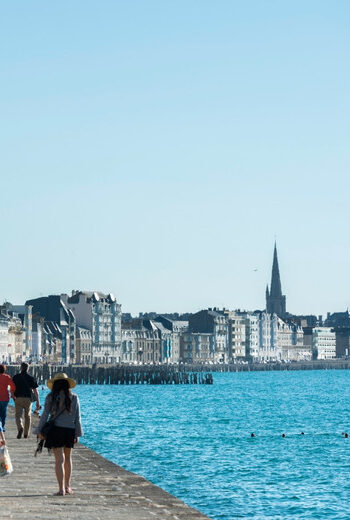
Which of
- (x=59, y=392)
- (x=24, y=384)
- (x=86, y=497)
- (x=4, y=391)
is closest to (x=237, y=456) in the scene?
(x=24, y=384)

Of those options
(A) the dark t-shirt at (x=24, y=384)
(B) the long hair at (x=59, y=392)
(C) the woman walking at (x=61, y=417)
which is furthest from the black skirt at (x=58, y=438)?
(A) the dark t-shirt at (x=24, y=384)

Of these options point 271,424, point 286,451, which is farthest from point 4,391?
point 271,424

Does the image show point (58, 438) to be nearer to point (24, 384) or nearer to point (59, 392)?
point (59, 392)

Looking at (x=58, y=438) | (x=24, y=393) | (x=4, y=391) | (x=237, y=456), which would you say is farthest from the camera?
(x=237, y=456)

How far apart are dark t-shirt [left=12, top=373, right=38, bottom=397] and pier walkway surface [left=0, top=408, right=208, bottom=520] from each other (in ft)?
12.7

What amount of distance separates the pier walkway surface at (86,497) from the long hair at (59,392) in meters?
1.59

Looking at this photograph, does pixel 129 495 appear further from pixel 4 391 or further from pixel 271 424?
pixel 271 424

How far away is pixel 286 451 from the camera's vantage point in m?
51.5

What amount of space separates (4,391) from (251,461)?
19.2 metres

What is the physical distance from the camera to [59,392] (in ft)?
69.6

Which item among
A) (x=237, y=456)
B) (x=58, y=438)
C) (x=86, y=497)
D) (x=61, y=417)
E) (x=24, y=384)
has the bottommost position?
(x=237, y=456)

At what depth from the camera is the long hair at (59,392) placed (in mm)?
21125

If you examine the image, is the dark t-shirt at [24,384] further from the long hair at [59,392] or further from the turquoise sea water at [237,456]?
the long hair at [59,392]

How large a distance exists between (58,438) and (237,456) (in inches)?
1085
